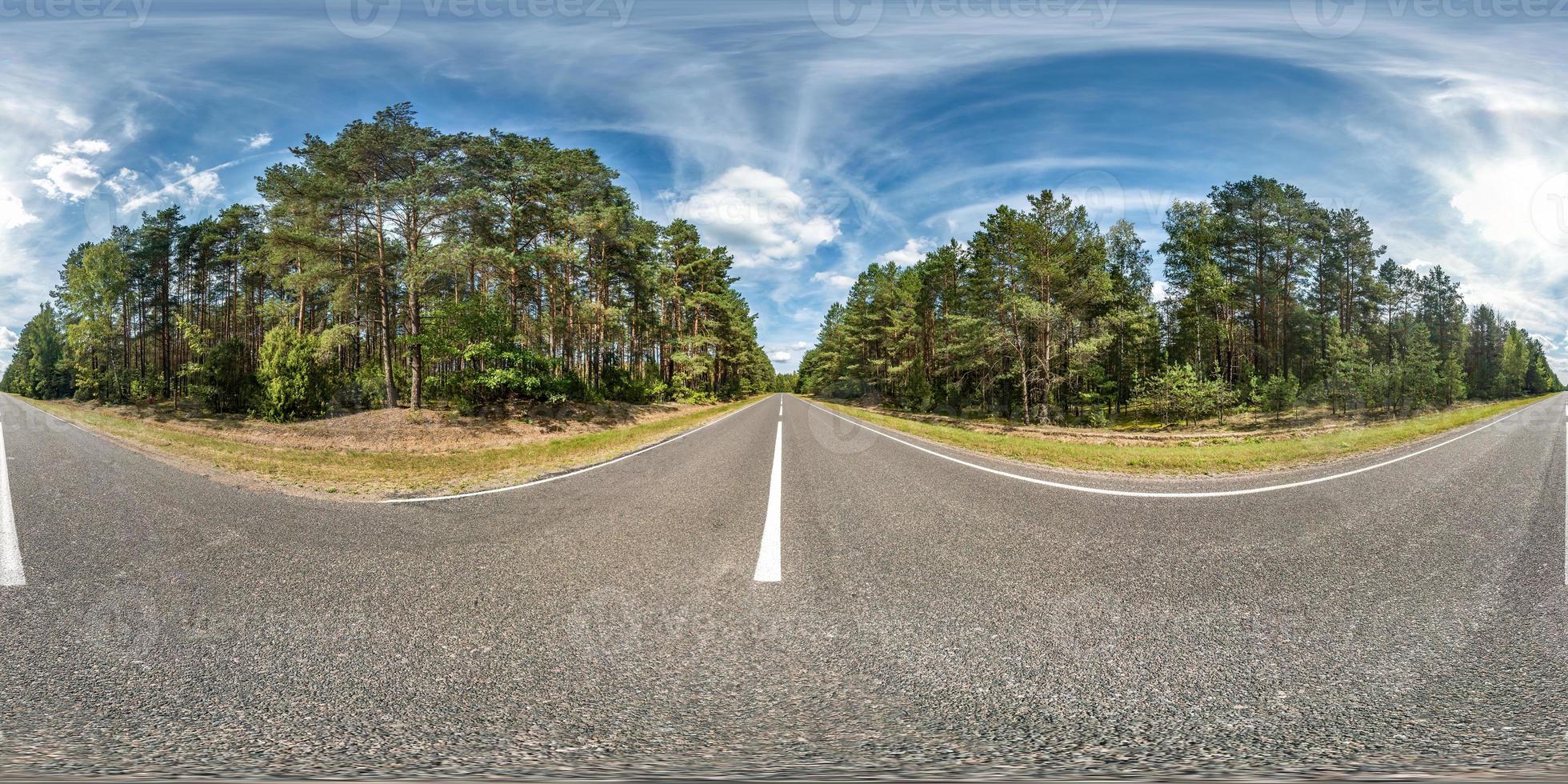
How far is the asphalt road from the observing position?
2154mm

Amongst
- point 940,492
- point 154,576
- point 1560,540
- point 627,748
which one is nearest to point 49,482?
point 154,576

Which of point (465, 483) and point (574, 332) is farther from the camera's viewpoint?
point (574, 332)

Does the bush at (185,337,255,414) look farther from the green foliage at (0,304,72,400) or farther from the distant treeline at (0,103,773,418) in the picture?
the green foliage at (0,304,72,400)

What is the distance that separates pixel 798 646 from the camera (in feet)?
8.84

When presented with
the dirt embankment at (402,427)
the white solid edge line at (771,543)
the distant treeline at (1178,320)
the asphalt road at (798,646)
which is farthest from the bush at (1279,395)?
the dirt embankment at (402,427)

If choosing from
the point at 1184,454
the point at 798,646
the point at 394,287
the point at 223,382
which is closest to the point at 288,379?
the point at 223,382

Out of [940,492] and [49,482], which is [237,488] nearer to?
[49,482]

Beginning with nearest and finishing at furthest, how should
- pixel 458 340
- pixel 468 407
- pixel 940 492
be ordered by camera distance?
pixel 940 492 < pixel 458 340 < pixel 468 407

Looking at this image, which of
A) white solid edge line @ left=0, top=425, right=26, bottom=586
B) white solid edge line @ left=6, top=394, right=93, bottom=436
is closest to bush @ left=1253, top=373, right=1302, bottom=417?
white solid edge line @ left=0, top=425, right=26, bottom=586

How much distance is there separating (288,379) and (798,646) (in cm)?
2467

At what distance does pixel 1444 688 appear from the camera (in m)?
2.39

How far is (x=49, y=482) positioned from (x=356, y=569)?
9.76 meters

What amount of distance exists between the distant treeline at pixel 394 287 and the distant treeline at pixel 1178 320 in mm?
19695

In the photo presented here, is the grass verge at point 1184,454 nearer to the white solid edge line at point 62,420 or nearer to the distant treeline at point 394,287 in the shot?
the distant treeline at point 394,287
